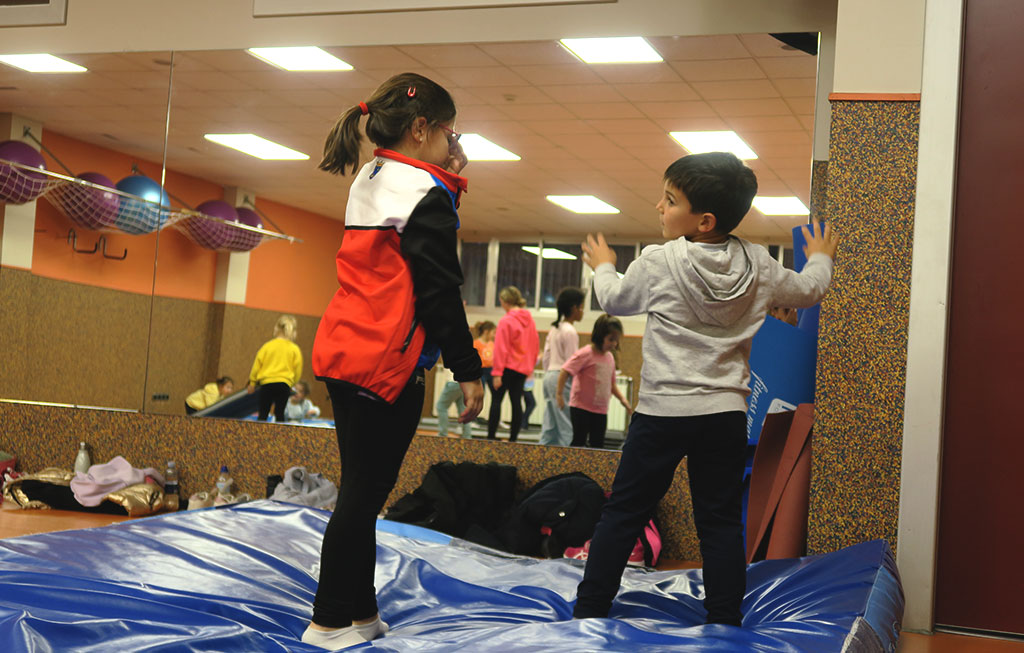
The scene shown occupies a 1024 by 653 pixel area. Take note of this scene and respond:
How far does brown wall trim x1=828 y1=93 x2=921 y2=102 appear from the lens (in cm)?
283

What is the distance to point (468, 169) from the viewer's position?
4688 millimetres

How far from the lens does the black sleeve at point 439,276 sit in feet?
6.46

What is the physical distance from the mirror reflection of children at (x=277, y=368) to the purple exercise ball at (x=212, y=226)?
67 centimetres

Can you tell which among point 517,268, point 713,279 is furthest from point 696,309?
point 517,268

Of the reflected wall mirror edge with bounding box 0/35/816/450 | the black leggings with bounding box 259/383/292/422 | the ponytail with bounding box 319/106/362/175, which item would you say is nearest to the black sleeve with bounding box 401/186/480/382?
the ponytail with bounding box 319/106/362/175

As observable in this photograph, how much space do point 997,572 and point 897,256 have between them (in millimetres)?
1002

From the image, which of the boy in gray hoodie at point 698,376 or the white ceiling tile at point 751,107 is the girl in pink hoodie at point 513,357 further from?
the boy in gray hoodie at point 698,376

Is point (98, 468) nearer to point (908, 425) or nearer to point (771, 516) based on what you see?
point (771, 516)

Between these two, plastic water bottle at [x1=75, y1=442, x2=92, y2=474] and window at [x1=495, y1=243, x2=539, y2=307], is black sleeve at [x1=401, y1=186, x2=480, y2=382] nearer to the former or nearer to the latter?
window at [x1=495, y1=243, x2=539, y2=307]

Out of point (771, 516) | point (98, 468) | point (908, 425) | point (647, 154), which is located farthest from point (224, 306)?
point (908, 425)

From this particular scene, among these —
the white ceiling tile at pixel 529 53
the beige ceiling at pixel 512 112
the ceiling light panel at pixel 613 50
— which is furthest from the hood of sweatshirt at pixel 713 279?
the white ceiling tile at pixel 529 53

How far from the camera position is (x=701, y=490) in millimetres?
2152

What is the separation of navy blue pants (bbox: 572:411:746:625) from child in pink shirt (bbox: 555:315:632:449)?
2.00 meters

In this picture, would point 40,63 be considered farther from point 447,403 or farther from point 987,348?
point 987,348
